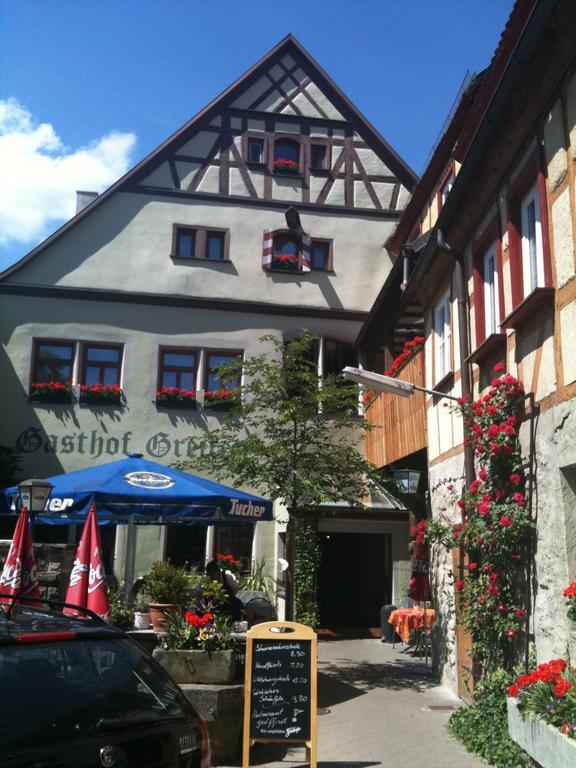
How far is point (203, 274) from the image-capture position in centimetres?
1872

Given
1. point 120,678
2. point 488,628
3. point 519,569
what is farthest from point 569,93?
point 120,678

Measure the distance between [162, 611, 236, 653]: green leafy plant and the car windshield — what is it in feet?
11.6

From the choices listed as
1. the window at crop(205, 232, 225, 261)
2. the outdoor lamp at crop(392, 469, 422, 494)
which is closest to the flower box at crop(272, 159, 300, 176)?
the window at crop(205, 232, 225, 261)

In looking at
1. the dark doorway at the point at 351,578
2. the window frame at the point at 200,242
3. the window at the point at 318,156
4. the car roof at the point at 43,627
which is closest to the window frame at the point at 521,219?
the car roof at the point at 43,627

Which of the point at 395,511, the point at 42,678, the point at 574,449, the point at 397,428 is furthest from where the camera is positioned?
the point at 395,511

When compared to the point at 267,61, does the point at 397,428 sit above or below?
below

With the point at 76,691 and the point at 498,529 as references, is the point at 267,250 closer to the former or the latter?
the point at 498,529

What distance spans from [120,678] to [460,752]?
4.54 meters

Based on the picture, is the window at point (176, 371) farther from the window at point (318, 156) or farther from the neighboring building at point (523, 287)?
the neighboring building at point (523, 287)

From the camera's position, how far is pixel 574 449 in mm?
6035

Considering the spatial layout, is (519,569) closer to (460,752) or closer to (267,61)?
(460,752)

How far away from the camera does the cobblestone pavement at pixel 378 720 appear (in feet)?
22.9

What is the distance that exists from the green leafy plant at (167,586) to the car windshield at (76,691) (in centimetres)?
469

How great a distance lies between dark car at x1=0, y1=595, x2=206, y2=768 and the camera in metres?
3.15
